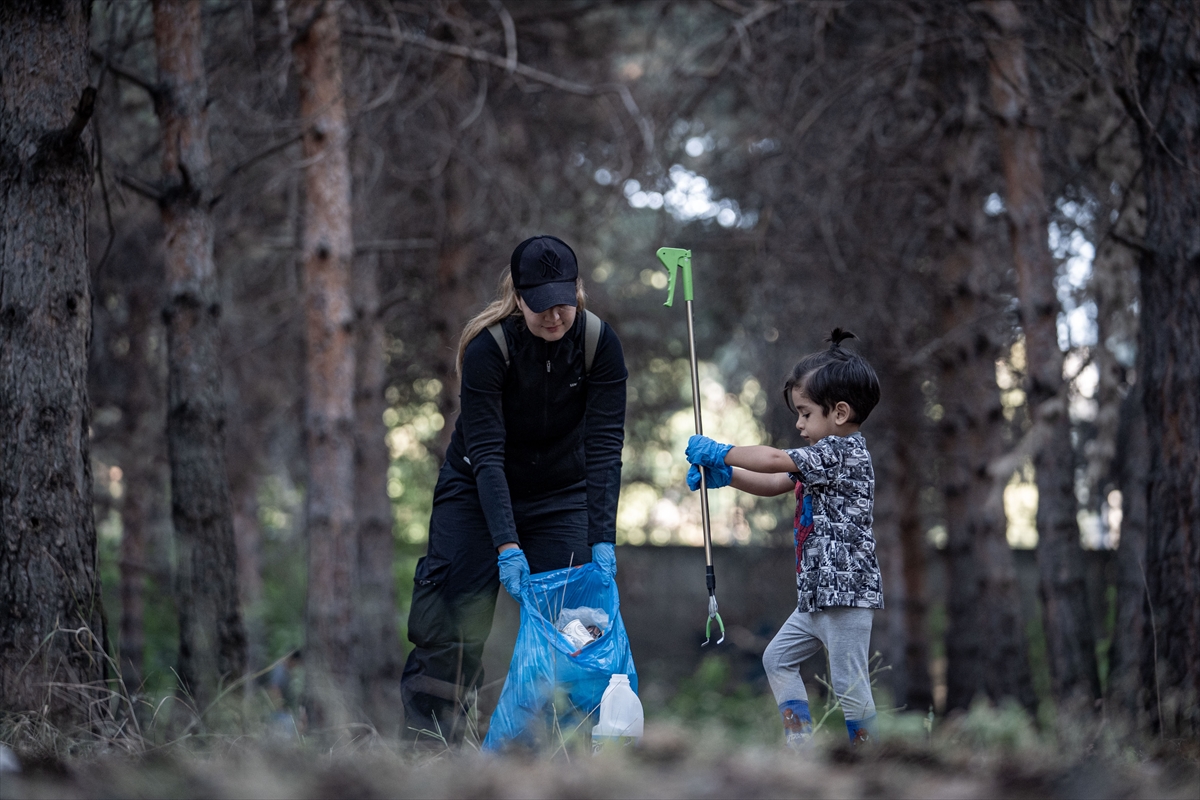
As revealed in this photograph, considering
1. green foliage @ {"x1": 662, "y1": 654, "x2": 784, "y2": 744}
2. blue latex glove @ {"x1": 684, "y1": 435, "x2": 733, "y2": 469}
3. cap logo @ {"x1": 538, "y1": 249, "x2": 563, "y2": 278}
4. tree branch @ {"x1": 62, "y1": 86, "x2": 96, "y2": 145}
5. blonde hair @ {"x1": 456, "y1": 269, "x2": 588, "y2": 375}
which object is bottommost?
green foliage @ {"x1": 662, "y1": 654, "x2": 784, "y2": 744}

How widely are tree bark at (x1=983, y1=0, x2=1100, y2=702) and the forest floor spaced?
4.68 metres

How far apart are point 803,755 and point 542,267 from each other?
173 centimetres

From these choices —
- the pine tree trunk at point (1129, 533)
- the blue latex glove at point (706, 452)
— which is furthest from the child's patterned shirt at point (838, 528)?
the pine tree trunk at point (1129, 533)

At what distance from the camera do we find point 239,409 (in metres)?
11.3

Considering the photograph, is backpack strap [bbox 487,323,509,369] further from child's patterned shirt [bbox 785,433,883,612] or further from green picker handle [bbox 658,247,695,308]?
child's patterned shirt [bbox 785,433,883,612]

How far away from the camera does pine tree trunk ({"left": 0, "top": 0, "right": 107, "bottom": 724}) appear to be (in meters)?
3.47

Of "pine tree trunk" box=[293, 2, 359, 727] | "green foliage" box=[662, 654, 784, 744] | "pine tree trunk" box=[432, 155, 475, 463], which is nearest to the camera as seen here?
"pine tree trunk" box=[293, 2, 359, 727]

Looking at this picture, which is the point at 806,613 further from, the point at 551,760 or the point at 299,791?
the point at 299,791

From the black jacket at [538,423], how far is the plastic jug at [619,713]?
1.88 ft

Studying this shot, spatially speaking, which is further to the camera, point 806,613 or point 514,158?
point 514,158

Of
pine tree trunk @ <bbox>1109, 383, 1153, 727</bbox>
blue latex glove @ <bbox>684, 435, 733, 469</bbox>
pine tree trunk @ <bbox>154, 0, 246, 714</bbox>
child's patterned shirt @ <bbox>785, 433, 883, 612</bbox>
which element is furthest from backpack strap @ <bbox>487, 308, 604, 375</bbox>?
pine tree trunk @ <bbox>1109, 383, 1153, 727</bbox>

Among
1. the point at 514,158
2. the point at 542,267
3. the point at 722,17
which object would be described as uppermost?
the point at 722,17

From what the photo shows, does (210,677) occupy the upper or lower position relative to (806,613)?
lower

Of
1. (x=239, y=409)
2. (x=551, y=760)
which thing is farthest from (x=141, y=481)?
(x=551, y=760)
